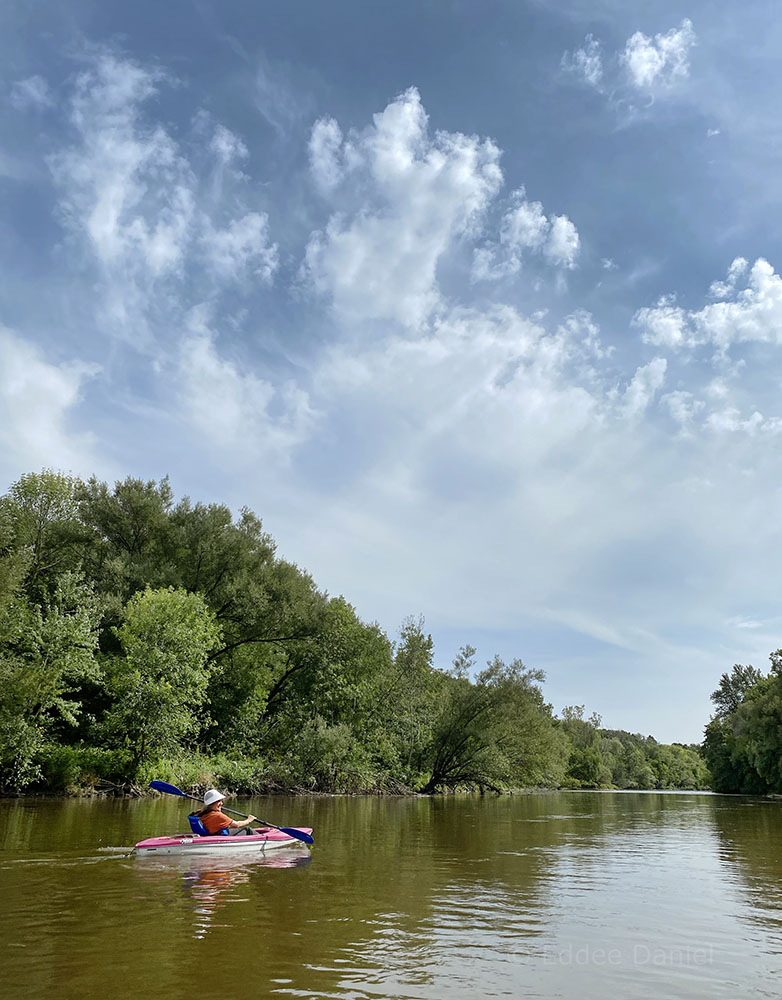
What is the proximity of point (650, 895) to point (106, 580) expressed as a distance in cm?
3525

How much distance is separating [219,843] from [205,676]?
22130 mm

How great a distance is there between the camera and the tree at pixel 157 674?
111 ft

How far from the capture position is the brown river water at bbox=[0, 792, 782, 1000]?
24.0 ft

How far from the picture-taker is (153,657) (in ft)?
114

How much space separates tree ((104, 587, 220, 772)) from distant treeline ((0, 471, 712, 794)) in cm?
10

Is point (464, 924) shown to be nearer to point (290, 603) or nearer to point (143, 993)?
point (143, 993)

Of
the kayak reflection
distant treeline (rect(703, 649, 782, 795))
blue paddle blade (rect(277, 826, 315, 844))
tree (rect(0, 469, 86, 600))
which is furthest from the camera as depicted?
distant treeline (rect(703, 649, 782, 795))

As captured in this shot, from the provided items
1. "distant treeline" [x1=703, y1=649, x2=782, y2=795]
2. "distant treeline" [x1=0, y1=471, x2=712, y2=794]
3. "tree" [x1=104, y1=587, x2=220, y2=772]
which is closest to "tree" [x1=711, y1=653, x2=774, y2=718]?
"distant treeline" [x1=703, y1=649, x2=782, y2=795]

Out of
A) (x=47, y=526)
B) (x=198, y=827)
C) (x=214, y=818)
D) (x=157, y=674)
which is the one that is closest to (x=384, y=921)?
(x=198, y=827)

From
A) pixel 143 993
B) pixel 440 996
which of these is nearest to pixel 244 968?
pixel 143 993

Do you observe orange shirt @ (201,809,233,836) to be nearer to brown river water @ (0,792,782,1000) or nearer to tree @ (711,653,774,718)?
brown river water @ (0,792,782,1000)

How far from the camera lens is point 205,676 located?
36656 millimetres

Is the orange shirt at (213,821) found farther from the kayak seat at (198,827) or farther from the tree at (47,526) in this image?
the tree at (47,526)

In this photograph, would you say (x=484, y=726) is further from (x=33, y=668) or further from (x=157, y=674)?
(x=33, y=668)
